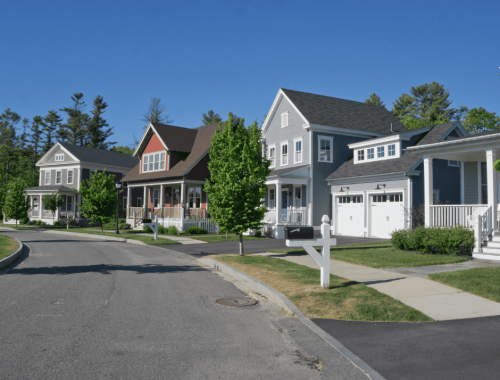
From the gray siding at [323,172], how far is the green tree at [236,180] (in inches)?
475

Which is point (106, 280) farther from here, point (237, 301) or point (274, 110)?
point (274, 110)

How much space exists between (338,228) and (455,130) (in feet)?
30.6

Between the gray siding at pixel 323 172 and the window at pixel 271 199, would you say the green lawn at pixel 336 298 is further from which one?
the window at pixel 271 199

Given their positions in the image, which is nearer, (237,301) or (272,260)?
(237,301)

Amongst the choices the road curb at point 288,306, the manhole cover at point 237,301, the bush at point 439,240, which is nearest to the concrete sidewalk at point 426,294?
the road curb at point 288,306

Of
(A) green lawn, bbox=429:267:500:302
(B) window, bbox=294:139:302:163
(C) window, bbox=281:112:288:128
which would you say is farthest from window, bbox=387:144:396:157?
(A) green lawn, bbox=429:267:500:302

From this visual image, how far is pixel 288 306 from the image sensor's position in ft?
25.1

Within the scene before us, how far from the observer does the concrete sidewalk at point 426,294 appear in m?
7.09

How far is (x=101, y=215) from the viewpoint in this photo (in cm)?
3216

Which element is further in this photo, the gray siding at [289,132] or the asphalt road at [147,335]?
the gray siding at [289,132]

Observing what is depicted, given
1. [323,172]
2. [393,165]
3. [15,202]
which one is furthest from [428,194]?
[15,202]

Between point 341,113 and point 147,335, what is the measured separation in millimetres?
27436

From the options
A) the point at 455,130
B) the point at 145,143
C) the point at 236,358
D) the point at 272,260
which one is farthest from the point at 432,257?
the point at 145,143

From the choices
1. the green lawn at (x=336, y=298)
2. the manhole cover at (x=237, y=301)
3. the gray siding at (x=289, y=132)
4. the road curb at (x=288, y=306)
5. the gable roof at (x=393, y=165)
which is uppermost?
the gray siding at (x=289, y=132)
